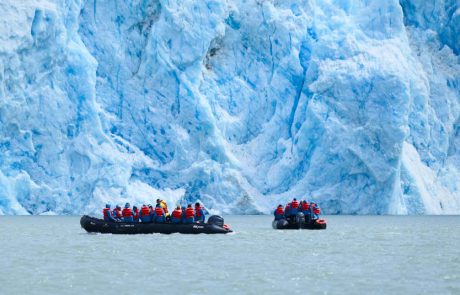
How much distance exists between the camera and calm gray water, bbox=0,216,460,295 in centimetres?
1655

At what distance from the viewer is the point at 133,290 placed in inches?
633

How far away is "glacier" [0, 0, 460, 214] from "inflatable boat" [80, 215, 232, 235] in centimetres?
1113

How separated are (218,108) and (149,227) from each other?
18162 mm

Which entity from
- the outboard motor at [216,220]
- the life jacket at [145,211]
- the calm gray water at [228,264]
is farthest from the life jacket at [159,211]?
the outboard motor at [216,220]

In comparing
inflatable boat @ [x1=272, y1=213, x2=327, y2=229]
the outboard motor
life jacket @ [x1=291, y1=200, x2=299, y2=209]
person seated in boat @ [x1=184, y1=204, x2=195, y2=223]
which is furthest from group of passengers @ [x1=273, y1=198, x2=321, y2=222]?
person seated in boat @ [x1=184, y1=204, x2=195, y2=223]

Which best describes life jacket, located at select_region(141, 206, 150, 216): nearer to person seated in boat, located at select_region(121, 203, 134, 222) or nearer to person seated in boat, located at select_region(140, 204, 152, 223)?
person seated in boat, located at select_region(140, 204, 152, 223)

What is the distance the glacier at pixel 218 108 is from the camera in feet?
138

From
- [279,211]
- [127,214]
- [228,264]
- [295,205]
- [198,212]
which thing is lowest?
[228,264]

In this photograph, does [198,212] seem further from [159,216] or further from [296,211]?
[296,211]

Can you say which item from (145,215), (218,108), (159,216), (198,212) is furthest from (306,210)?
(218,108)

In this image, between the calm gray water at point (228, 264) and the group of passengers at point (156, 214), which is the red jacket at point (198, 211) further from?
the calm gray water at point (228, 264)

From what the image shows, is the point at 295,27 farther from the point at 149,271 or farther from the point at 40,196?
the point at 149,271

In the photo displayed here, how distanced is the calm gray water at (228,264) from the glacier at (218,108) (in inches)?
471

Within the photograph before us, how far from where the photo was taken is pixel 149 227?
3023cm
